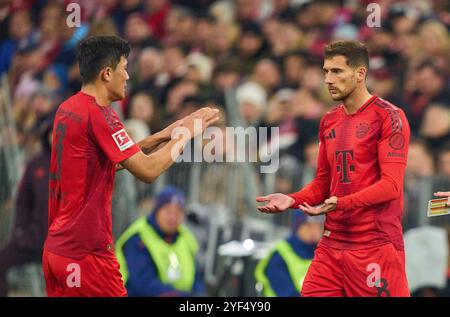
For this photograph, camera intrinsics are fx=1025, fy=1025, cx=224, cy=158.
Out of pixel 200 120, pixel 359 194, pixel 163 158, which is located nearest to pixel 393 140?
pixel 359 194

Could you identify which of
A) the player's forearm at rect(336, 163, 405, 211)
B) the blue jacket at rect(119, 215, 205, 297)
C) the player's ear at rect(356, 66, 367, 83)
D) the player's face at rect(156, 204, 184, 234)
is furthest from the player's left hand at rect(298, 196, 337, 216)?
the player's face at rect(156, 204, 184, 234)

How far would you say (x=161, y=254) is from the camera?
907 cm

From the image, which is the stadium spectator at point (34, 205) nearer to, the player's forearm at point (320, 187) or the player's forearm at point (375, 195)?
the player's forearm at point (320, 187)

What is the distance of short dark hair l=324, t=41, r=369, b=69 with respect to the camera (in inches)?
236

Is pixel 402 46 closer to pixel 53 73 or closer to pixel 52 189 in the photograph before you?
pixel 53 73

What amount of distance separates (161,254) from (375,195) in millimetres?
3747

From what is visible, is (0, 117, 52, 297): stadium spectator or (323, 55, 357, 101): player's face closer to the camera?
(323, 55, 357, 101): player's face

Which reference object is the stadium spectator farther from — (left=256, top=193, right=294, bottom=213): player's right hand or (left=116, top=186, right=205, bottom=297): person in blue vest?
(left=256, top=193, right=294, bottom=213): player's right hand

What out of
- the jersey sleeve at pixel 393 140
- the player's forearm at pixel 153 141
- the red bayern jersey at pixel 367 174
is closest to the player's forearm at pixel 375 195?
the red bayern jersey at pixel 367 174

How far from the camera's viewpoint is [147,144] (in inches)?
243

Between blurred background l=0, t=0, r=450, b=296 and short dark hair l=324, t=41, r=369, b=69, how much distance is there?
3166 mm

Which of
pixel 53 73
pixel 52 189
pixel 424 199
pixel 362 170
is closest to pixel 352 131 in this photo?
pixel 362 170

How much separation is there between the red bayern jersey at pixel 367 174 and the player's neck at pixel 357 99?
0.03 metres

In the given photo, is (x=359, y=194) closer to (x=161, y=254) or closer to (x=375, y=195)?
(x=375, y=195)
